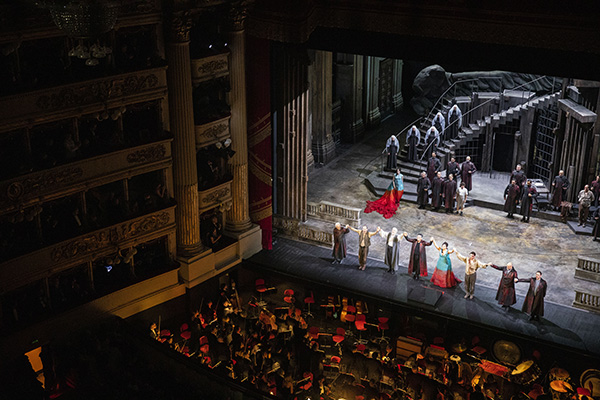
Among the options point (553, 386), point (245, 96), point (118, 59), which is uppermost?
point (118, 59)

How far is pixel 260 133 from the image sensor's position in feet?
68.0

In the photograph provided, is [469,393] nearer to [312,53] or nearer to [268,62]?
[268,62]

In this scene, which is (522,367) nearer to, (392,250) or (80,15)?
(392,250)

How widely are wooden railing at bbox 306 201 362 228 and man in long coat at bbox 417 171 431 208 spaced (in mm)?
2647

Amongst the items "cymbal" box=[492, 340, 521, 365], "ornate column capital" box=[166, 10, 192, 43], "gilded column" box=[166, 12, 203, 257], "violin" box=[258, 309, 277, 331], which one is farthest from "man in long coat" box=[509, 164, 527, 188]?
"ornate column capital" box=[166, 10, 192, 43]

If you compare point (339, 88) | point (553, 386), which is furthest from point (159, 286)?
point (339, 88)

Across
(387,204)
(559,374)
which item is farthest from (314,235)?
(559,374)

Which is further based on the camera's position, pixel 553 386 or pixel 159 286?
pixel 159 286

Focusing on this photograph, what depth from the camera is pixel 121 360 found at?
1662 cm

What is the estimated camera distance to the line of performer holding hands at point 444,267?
18422 mm

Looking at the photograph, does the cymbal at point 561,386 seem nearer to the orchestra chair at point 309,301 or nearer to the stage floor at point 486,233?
the stage floor at point 486,233

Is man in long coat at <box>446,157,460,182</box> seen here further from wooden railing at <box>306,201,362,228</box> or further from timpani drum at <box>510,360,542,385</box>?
timpani drum at <box>510,360,542,385</box>

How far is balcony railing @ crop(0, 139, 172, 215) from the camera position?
15.8 meters

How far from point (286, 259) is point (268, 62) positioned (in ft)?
16.8
